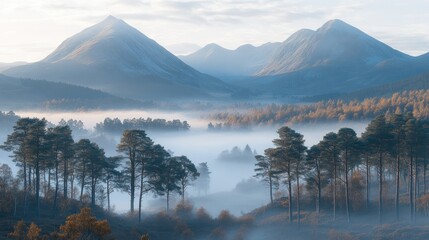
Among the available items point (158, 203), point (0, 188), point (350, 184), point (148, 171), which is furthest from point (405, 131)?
point (158, 203)

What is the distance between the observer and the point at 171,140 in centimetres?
16762

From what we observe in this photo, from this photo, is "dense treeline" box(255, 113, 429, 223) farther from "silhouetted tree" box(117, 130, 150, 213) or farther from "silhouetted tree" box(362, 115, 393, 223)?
"silhouetted tree" box(117, 130, 150, 213)

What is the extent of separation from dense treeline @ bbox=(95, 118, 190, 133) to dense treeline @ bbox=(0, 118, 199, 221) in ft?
335

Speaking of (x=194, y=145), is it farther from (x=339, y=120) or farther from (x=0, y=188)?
(x=0, y=188)

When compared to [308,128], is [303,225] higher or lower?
lower

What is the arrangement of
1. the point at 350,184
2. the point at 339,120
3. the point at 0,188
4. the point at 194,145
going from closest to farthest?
the point at 0,188
the point at 350,184
the point at 339,120
the point at 194,145

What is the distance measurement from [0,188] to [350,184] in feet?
96.2

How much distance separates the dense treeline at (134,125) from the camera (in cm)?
16060

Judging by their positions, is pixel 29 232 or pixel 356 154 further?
pixel 356 154

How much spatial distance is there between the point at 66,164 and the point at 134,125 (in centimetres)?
11858

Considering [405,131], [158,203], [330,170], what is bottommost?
[158,203]

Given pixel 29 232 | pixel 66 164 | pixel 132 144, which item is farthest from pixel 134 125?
pixel 29 232

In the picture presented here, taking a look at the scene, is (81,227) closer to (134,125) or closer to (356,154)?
(356,154)

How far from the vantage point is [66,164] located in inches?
1909
